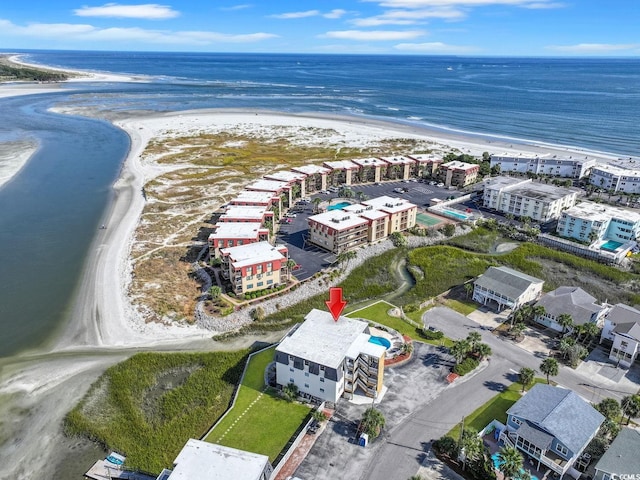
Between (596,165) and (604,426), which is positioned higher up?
(596,165)

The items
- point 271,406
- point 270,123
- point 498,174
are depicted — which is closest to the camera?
point 271,406

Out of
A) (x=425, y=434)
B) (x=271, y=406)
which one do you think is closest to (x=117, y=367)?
(x=271, y=406)

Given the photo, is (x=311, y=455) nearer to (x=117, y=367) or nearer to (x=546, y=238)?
(x=117, y=367)

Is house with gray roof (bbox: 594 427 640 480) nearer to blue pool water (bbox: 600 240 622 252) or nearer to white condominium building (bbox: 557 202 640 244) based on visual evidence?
blue pool water (bbox: 600 240 622 252)

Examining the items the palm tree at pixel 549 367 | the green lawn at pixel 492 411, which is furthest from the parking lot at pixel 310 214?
the palm tree at pixel 549 367

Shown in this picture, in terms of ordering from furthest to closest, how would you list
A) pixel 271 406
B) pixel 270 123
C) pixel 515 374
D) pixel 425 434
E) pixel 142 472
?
1. pixel 270 123
2. pixel 515 374
3. pixel 271 406
4. pixel 425 434
5. pixel 142 472

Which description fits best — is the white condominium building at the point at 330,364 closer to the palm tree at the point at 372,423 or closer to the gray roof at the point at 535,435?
the palm tree at the point at 372,423

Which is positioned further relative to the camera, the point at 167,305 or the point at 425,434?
the point at 167,305

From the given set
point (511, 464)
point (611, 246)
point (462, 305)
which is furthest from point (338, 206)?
point (511, 464)
